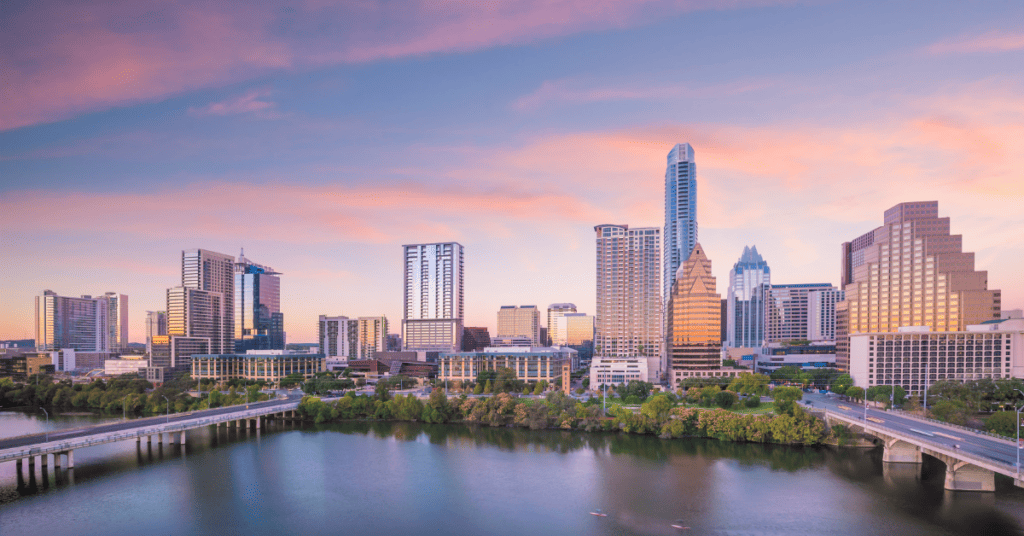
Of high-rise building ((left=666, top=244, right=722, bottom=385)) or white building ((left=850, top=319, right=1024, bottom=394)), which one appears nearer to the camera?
white building ((left=850, top=319, right=1024, bottom=394))

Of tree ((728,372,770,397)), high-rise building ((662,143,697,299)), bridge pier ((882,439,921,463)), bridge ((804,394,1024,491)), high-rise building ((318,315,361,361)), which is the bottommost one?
high-rise building ((318,315,361,361))

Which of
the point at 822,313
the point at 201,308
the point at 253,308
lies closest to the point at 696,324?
the point at 822,313

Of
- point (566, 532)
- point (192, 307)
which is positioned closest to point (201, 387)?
point (192, 307)

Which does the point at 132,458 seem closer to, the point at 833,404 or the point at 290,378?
the point at 290,378

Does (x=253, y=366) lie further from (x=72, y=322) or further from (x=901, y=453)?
(x=72, y=322)

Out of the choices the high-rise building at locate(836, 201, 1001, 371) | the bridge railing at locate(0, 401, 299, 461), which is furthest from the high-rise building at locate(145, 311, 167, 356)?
the high-rise building at locate(836, 201, 1001, 371)

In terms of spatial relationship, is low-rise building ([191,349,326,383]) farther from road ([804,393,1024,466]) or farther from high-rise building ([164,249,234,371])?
road ([804,393,1024,466])

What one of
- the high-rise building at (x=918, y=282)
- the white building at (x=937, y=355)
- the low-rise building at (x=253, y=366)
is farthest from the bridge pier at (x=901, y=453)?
the low-rise building at (x=253, y=366)
